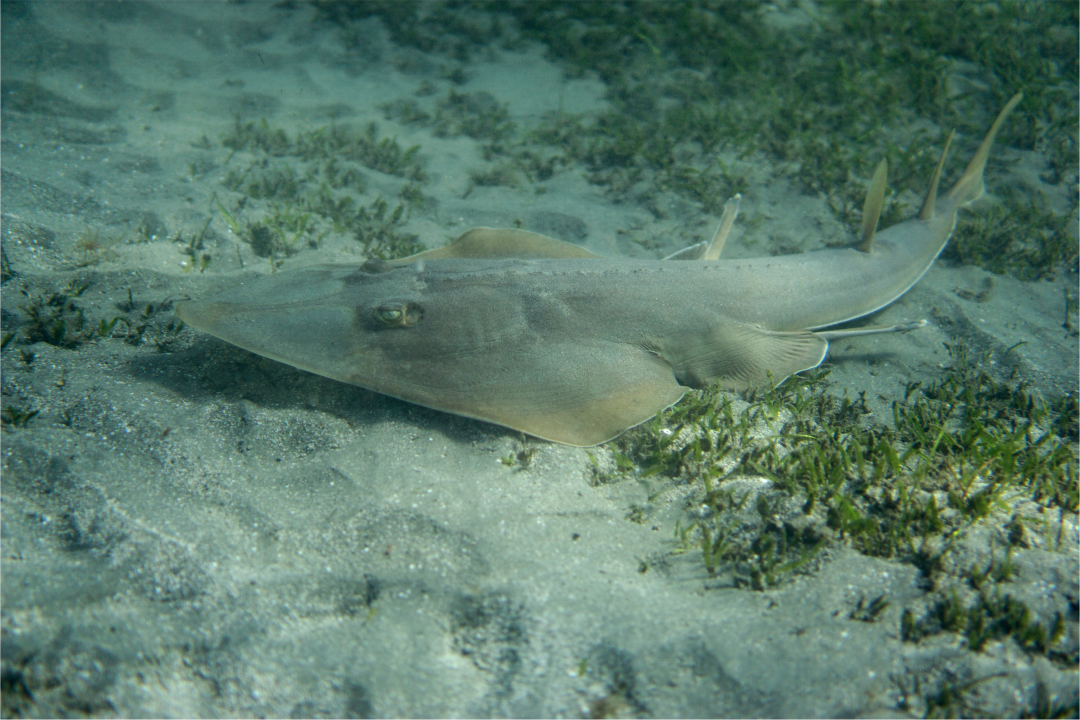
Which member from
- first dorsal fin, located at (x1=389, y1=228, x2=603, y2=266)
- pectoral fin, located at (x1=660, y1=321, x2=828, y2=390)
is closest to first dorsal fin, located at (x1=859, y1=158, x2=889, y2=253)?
pectoral fin, located at (x1=660, y1=321, x2=828, y2=390)

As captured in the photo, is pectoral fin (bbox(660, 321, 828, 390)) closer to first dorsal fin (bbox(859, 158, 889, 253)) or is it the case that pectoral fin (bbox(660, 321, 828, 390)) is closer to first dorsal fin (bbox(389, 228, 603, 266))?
first dorsal fin (bbox(389, 228, 603, 266))

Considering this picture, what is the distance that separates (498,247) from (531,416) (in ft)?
5.22

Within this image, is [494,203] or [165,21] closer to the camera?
[494,203]

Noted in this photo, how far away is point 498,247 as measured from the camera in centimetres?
394

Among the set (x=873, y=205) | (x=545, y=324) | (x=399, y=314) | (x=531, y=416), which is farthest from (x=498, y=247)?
(x=873, y=205)

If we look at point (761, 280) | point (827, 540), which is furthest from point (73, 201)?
point (827, 540)

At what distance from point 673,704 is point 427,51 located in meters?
8.34

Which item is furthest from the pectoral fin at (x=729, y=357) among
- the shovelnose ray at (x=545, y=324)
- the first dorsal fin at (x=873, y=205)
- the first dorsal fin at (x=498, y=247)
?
the first dorsal fin at (x=873, y=205)

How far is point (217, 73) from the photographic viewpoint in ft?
22.9

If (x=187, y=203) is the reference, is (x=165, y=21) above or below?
above

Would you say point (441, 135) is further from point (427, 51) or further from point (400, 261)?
point (400, 261)

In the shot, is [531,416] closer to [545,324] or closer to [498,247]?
[545,324]

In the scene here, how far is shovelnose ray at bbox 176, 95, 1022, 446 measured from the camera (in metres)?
2.84

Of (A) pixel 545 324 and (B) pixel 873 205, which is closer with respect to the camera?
(A) pixel 545 324
